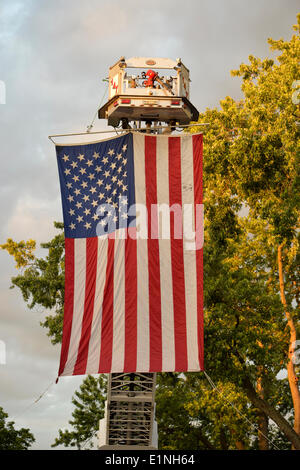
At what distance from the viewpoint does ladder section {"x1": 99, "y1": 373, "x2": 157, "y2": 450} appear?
18641mm

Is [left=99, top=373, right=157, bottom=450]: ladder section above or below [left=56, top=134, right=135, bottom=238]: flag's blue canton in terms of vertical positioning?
below

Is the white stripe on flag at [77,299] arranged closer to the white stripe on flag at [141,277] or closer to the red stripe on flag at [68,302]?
the red stripe on flag at [68,302]

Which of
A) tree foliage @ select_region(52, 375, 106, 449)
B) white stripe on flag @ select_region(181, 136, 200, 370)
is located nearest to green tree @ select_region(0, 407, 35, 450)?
tree foliage @ select_region(52, 375, 106, 449)

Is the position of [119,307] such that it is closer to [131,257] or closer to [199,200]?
[131,257]

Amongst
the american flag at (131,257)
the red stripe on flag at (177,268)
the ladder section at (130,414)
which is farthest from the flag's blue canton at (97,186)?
the ladder section at (130,414)

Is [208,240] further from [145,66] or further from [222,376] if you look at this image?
[145,66]

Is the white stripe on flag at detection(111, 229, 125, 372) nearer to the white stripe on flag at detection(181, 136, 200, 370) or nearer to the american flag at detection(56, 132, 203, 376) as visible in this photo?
the american flag at detection(56, 132, 203, 376)

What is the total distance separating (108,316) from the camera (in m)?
14.7

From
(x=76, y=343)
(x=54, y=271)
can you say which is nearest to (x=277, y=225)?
(x=76, y=343)

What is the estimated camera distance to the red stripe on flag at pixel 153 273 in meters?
14.4

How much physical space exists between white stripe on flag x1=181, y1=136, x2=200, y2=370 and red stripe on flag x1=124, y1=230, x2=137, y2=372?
132 centimetres

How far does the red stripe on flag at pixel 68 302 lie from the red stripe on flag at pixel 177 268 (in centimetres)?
264

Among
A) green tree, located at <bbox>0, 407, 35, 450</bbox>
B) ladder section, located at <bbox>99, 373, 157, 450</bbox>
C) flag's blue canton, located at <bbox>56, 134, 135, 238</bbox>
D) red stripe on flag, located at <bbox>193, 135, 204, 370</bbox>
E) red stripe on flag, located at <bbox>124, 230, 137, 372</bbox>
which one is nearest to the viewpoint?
red stripe on flag, located at <bbox>124, 230, 137, 372</bbox>
